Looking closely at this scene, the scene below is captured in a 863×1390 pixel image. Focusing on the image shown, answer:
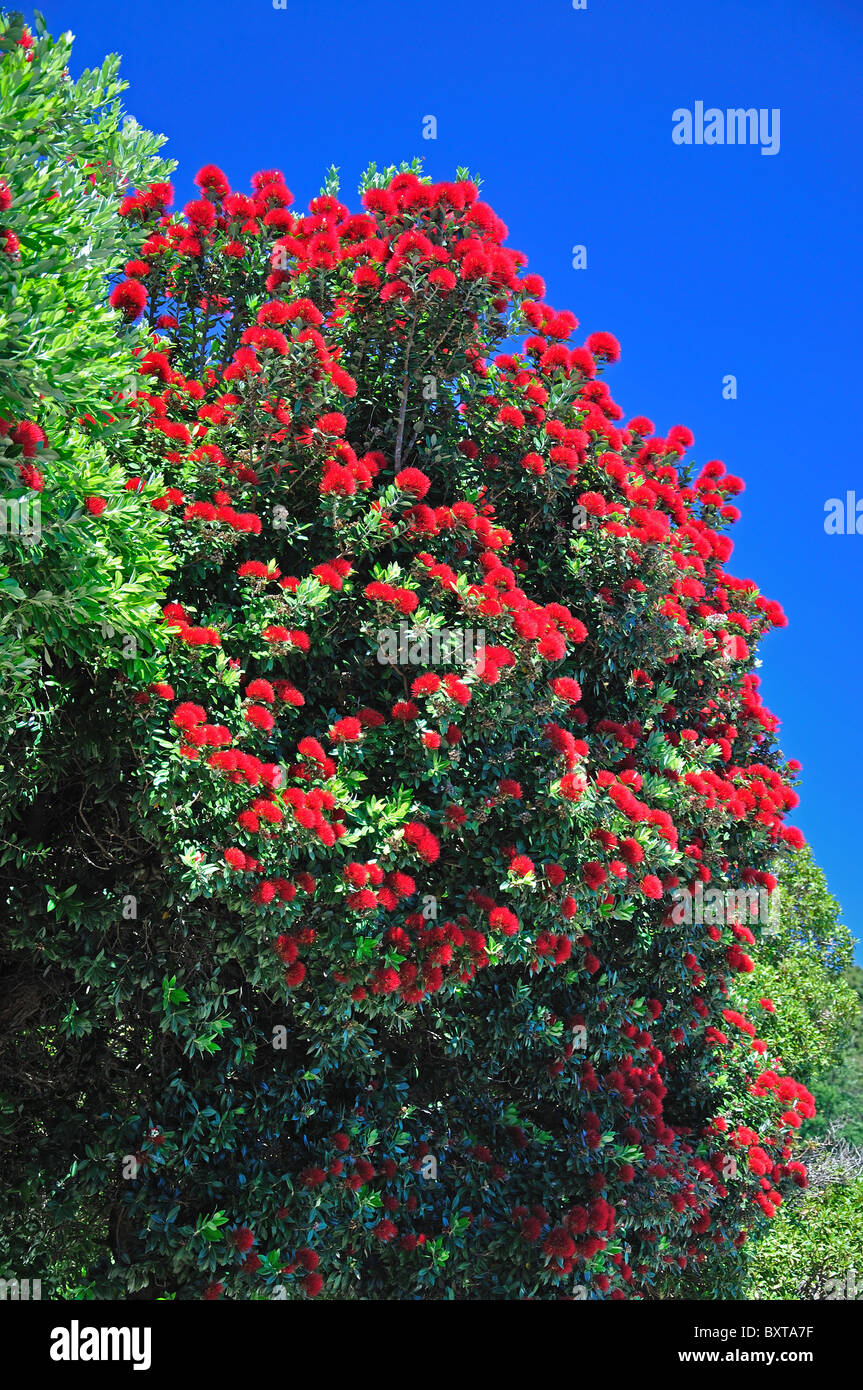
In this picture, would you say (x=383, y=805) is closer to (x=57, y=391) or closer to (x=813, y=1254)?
(x=57, y=391)

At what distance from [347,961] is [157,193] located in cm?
583

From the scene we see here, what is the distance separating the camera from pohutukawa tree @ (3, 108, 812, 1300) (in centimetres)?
625

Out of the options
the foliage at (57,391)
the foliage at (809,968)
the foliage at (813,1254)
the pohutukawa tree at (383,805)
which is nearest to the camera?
the foliage at (57,391)

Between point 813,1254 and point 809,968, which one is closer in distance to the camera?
point 813,1254

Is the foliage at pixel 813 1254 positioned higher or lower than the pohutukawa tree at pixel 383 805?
lower

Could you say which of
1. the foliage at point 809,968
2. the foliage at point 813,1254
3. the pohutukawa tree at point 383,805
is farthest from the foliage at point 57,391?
the foliage at point 809,968

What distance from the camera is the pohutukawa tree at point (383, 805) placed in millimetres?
6246

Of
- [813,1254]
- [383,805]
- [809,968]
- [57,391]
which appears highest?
[57,391]

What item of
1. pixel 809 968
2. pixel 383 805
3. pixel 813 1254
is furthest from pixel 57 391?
pixel 809 968

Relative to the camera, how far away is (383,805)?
626 cm

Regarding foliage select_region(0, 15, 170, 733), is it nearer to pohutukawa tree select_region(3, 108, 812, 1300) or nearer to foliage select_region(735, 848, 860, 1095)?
pohutukawa tree select_region(3, 108, 812, 1300)

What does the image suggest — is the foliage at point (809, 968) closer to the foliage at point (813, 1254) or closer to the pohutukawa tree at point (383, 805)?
the foliage at point (813, 1254)

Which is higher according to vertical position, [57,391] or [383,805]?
[57,391]

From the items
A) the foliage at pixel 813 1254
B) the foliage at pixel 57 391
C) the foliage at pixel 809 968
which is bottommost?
the foliage at pixel 813 1254
